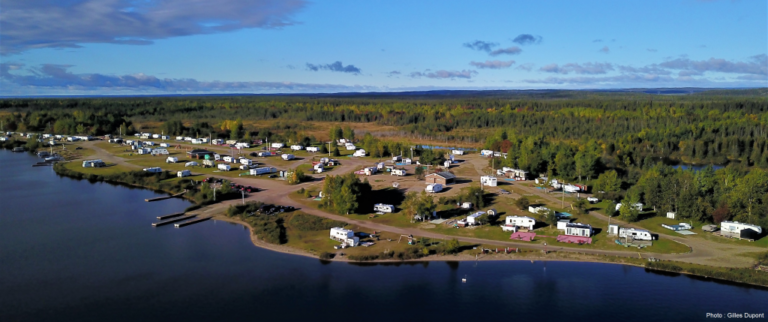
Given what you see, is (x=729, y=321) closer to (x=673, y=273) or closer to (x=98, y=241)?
(x=673, y=273)

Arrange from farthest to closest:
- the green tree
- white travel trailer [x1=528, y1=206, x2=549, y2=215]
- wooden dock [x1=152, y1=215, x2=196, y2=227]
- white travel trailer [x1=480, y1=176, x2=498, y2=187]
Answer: white travel trailer [x1=480, y1=176, x2=498, y2=187], the green tree, wooden dock [x1=152, y1=215, x2=196, y2=227], white travel trailer [x1=528, y1=206, x2=549, y2=215]

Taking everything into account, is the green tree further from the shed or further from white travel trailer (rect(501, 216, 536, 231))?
the shed

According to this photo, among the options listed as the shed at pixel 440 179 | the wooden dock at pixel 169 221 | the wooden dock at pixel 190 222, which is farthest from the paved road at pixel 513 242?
the shed at pixel 440 179

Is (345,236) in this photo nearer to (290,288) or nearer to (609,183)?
(290,288)

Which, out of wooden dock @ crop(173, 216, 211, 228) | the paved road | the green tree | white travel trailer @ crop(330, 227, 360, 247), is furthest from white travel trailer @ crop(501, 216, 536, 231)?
wooden dock @ crop(173, 216, 211, 228)

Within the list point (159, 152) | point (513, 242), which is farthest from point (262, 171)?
point (513, 242)

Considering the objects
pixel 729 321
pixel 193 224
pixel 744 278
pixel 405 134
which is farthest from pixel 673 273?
pixel 405 134

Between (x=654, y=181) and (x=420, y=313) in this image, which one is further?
(x=654, y=181)
